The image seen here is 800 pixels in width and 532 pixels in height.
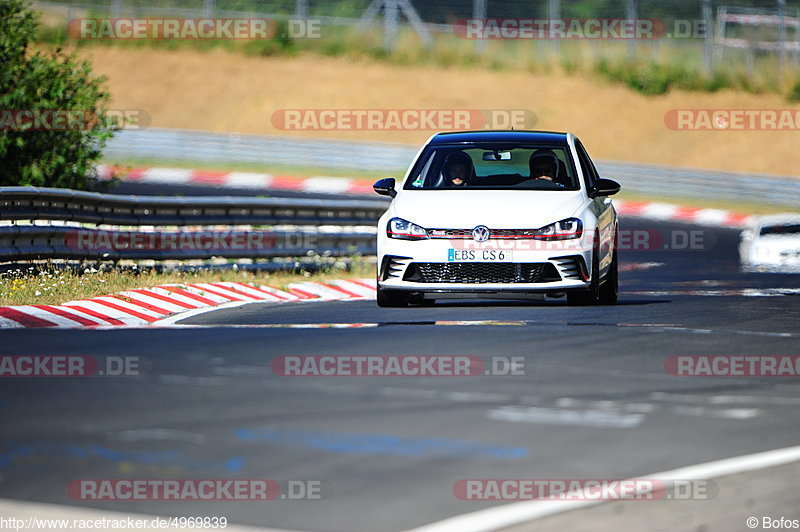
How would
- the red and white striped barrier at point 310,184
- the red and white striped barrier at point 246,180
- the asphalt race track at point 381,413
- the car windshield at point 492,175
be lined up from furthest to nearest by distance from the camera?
the red and white striped barrier at point 246,180, the red and white striped barrier at point 310,184, the car windshield at point 492,175, the asphalt race track at point 381,413

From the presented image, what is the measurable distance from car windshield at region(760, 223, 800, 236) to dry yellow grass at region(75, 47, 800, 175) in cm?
2136

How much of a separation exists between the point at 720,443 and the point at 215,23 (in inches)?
1689

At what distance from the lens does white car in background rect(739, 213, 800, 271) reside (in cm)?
2502

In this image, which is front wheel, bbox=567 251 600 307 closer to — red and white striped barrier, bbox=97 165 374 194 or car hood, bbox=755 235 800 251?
car hood, bbox=755 235 800 251

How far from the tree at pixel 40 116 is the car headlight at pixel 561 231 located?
7.81m

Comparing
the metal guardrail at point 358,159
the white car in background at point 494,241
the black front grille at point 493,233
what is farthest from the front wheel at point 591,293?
the metal guardrail at point 358,159

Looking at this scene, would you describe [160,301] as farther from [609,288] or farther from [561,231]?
[609,288]

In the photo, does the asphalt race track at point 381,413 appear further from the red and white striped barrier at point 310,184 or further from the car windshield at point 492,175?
the red and white striped barrier at point 310,184

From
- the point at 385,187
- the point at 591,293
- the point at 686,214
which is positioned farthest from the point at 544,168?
the point at 686,214

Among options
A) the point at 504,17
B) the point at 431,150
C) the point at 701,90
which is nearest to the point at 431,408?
the point at 431,150

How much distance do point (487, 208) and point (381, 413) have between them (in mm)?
5742

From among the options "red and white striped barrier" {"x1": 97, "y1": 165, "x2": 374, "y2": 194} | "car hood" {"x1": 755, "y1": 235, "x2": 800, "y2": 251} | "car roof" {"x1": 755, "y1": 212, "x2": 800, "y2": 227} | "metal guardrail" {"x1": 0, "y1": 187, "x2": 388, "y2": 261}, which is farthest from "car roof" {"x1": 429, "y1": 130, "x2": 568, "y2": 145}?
"red and white striped barrier" {"x1": 97, "y1": 165, "x2": 374, "y2": 194}

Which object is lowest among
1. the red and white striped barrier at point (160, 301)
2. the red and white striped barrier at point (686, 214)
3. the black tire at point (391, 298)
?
the red and white striped barrier at point (686, 214)

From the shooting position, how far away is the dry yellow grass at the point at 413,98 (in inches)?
1898
